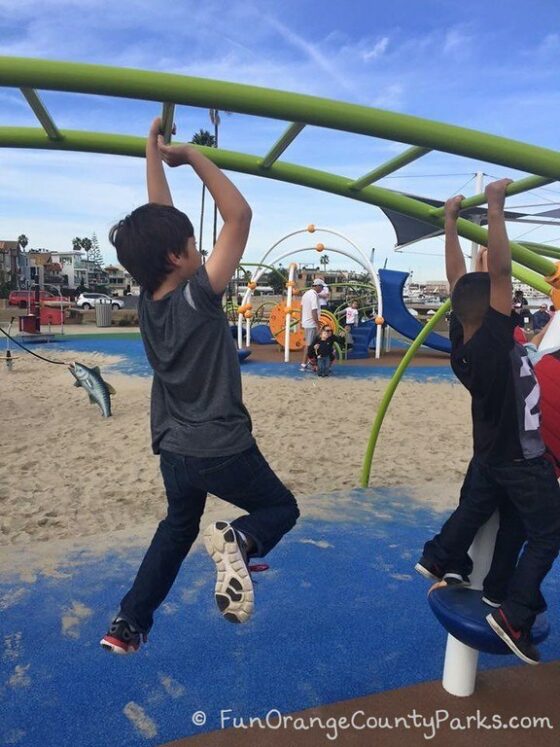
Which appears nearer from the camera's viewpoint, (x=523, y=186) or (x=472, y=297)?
(x=472, y=297)

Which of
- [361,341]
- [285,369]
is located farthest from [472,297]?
[361,341]

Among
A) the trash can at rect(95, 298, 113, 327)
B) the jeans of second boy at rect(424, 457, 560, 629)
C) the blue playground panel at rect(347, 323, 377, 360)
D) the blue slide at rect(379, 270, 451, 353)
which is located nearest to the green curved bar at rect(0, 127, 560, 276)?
the jeans of second boy at rect(424, 457, 560, 629)

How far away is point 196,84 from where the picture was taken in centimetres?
181

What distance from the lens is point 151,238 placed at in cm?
178

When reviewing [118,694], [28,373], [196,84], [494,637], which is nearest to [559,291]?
[494,637]

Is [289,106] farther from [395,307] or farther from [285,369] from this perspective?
[395,307]

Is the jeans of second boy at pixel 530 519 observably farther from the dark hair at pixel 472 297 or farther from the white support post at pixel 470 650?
the dark hair at pixel 472 297

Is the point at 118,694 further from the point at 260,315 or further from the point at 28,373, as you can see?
the point at 260,315

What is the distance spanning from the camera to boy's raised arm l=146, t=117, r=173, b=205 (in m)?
2.14

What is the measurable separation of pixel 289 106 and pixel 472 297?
2.51 ft

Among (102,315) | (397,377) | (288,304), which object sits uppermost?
(288,304)

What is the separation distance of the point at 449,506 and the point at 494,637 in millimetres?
3075

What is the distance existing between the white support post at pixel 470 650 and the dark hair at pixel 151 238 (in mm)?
1437

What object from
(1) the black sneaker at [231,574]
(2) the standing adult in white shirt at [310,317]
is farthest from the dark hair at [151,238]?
(2) the standing adult in white shirt at [310,317]
